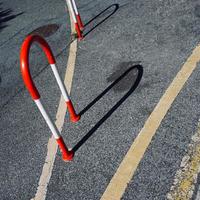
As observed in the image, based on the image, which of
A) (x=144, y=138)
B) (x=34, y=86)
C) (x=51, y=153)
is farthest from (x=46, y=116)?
(x=144, y=138)

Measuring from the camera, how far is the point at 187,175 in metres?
3.53

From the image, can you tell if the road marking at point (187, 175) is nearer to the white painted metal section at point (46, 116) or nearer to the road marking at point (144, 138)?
the road marking at point (144, 138)

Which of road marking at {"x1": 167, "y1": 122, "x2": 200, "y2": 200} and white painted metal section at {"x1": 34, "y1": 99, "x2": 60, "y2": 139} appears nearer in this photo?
road marking at {"x1": 167, "y1": 122, "x2": 200, "y2": 200}

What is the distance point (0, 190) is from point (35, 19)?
249 inches

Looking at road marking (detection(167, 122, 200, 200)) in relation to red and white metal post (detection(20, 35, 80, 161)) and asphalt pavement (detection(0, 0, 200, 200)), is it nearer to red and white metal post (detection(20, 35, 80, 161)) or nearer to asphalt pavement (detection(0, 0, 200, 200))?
asphalt pavement (detection(0, 0, 200, 200))

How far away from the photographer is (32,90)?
12.3ft

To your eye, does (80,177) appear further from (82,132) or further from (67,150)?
(82,132)

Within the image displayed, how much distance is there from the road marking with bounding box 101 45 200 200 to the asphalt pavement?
0.22 feet

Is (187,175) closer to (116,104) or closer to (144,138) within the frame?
(144,138)

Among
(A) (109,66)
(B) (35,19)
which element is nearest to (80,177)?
(A) (109,66)

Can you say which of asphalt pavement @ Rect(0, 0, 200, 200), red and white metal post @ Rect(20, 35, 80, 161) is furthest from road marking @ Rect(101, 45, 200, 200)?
red and white metal post @ Rect(20, 35, 80, 161)

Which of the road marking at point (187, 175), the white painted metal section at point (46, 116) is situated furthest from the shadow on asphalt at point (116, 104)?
the road marking at point (187, 175)

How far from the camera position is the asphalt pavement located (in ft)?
12.7

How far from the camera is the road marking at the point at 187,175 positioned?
3.37 meters
